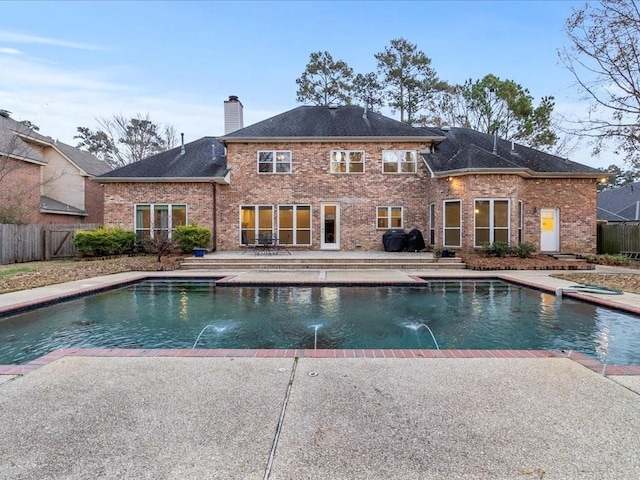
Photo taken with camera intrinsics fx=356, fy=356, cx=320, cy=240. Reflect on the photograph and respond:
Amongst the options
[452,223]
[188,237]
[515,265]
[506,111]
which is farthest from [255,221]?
[506,111]

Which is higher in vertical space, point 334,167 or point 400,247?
point 334,167

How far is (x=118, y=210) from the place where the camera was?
16.1m

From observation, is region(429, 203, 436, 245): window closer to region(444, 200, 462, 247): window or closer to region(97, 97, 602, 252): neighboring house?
region(97, 97, 602, 252): neighboring house

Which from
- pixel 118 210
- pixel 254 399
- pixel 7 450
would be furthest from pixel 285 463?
pixel 118 210

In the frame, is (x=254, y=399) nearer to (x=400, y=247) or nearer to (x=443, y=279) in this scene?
(x=443, y=279)

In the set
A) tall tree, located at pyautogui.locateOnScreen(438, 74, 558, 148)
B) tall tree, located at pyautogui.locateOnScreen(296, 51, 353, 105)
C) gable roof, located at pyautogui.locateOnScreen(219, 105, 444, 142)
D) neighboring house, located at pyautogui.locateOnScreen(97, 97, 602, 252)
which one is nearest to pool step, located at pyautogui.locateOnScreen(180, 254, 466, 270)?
neighboring house, located at pyautogui.locateOnScreen(97, 97, 602, 252)

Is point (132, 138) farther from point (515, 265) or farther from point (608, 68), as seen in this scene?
point (608, 68)

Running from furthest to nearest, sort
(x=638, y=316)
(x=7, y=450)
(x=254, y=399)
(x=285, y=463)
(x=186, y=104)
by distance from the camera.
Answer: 1. (x=186, y=104)
2. (x=638, y=316)
3. (x=254, y=399)
4. (x=7, y=450)
5. (x=285, y=463)

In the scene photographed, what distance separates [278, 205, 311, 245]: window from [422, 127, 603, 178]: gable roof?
596 centimetres

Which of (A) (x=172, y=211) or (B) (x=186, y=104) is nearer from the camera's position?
(A) (x=172, y=211)

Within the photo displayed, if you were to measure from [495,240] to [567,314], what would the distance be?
831cm

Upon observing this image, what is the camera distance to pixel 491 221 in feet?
46.5

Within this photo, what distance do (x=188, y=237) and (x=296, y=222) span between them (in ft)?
15.7

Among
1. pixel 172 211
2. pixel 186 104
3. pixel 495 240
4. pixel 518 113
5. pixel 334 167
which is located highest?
pixel 186 104
